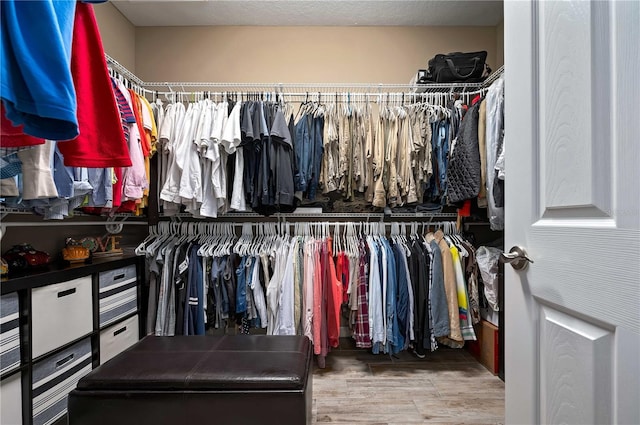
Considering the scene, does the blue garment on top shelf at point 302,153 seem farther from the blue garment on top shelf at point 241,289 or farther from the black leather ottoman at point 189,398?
the black leather ottoman at point 189,398

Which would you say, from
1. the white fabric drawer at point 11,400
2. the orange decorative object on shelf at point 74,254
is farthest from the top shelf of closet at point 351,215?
the white fabric drawer at point 11,400

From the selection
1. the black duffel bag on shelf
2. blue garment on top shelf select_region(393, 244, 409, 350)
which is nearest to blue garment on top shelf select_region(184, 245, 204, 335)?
blue garment on top shelf select_region(393, 244, 409, 350)

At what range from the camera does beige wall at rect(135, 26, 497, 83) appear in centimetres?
279

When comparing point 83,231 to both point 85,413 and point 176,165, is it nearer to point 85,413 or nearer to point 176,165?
point 176,165

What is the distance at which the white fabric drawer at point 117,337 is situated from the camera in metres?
1.85

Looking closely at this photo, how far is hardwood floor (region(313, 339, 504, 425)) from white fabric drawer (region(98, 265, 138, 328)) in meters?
1.34

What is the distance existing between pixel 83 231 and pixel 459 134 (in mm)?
2704

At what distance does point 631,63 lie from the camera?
508 mm

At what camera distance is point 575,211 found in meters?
0.62

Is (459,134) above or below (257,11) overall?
below

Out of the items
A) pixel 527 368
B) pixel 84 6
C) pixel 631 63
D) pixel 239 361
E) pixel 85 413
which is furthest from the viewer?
pixel 239 361

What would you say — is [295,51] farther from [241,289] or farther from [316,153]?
[241,289]

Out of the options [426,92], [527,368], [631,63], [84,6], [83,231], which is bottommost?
[527,368]

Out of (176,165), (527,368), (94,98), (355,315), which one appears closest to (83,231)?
(176,165)
